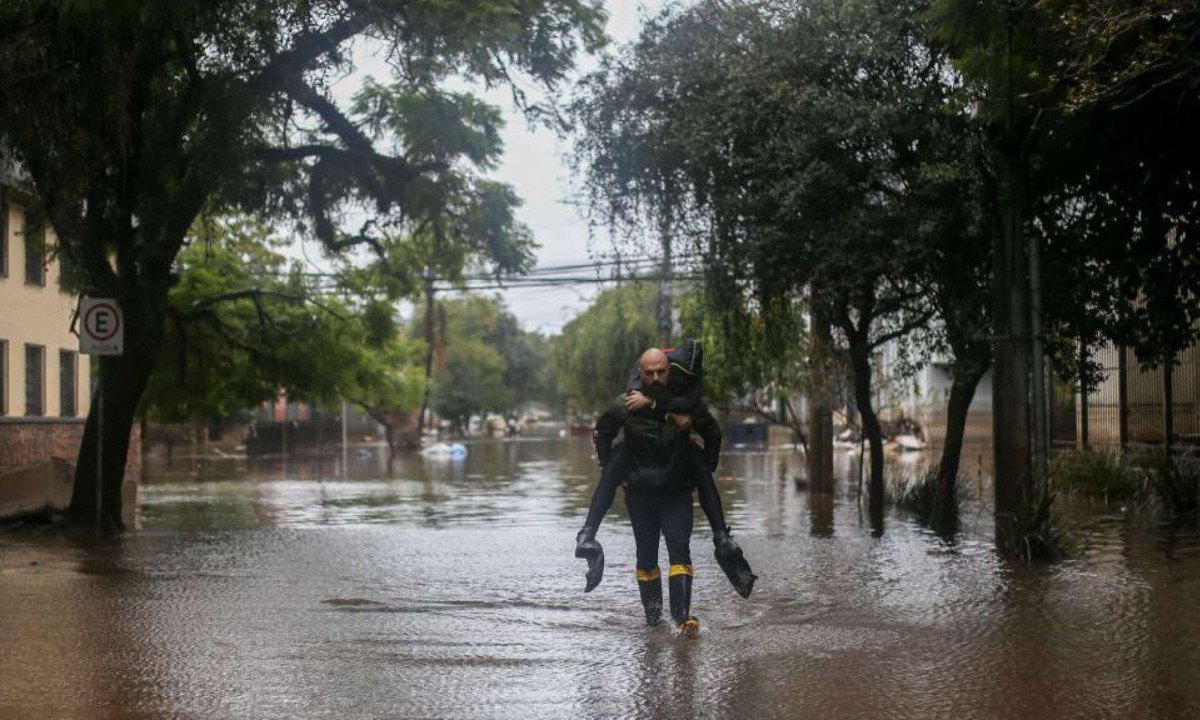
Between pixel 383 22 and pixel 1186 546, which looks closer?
pixel 1186 546

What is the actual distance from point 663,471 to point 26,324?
21.1m

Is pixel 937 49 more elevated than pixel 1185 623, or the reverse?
pixel 937 49

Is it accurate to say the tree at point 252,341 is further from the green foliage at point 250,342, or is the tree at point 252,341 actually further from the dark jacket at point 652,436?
the dark jacket at point 652,436

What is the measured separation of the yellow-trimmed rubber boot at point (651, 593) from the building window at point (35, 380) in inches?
815

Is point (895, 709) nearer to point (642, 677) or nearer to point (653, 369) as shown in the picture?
point (642, 677)

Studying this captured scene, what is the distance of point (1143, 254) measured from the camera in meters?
13.3

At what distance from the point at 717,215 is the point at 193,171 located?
19.1 ft

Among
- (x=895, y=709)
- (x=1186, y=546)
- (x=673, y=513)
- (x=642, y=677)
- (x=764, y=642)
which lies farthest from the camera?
(x=1186, y=546)

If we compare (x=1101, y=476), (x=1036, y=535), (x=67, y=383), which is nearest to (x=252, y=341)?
(x=67, y=383)

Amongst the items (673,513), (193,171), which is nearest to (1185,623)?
(673,513)

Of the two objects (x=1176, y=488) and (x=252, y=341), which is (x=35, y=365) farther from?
(x=1176, y=488)

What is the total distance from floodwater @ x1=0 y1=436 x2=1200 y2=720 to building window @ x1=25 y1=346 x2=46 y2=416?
11.8m

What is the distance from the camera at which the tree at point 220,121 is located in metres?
13.3

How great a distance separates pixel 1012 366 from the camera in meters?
12.4
